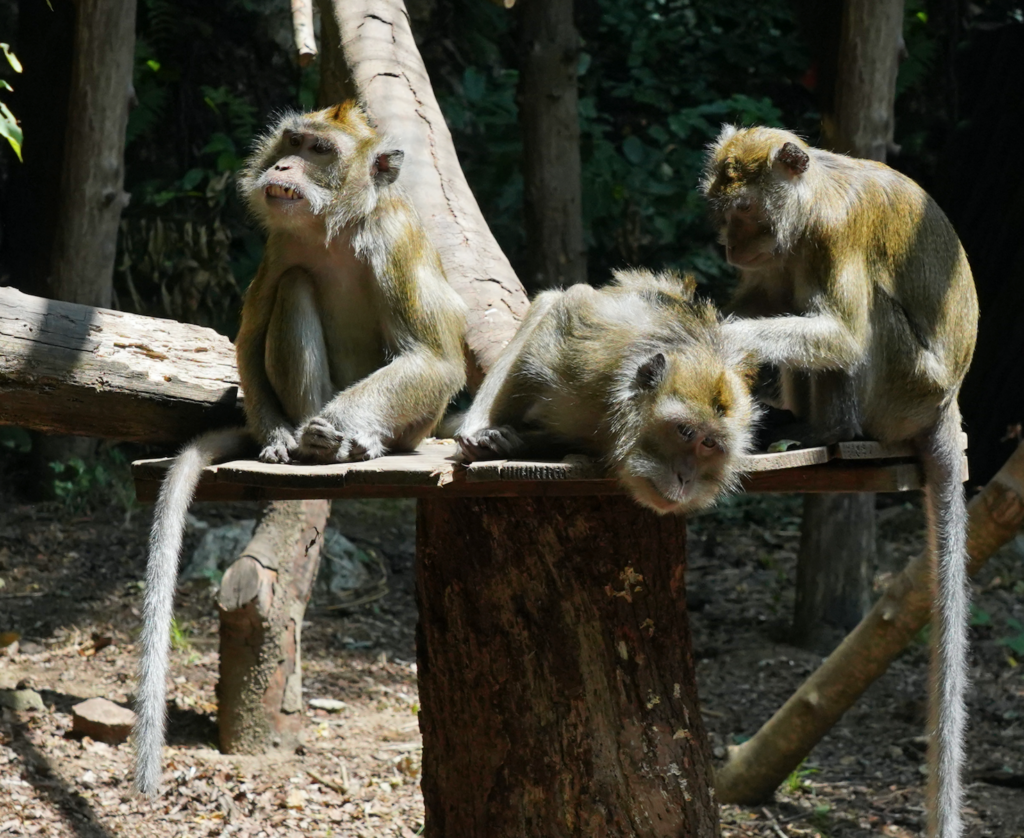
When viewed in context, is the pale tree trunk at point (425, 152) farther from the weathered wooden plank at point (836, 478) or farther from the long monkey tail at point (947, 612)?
the long monkey tail at point (947, 612)

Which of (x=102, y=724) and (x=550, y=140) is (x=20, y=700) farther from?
(x=550, y=140)

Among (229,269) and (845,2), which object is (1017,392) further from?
(229,269)

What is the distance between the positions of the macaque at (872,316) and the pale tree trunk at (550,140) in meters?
4.83

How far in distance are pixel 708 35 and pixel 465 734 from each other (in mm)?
10186

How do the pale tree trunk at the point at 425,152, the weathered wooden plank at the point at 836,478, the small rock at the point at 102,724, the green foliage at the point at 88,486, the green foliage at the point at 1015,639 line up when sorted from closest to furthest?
the weathered wooden plank at the point at 836,478
the pale tree trunk at the point at 425,152
the small rock at the point at 102,724
the green foliage at the point at 1015,639
the green foliage at the point at 88,486

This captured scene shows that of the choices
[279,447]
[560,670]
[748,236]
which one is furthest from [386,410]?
[748,236]

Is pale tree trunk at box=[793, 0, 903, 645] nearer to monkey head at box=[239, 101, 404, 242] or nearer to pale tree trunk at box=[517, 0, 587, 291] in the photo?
pale tree trunk at box=[517, 0, 587, 291]

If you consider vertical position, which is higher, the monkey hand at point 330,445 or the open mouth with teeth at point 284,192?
the open mouth with teeth at point 284,192

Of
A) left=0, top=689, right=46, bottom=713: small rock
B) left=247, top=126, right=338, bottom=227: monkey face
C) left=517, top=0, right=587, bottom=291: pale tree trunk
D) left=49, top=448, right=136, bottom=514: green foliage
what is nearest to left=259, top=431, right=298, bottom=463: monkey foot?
left=247, top=126, right=338, bottom=227: monkey face

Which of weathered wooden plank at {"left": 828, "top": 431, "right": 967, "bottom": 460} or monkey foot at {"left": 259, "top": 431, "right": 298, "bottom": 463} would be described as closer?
weathered wooden plank at {"left": 828, "top": 431, "right": 967, "bottom": 460}

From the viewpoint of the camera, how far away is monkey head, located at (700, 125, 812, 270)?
13.4 ft

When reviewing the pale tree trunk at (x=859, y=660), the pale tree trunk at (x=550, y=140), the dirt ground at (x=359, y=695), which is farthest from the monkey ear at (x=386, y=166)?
the pale tree trunk at (x=550, y=140)

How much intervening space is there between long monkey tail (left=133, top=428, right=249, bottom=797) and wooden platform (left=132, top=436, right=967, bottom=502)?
0.10 metres

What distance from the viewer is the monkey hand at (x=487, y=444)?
3.61m
